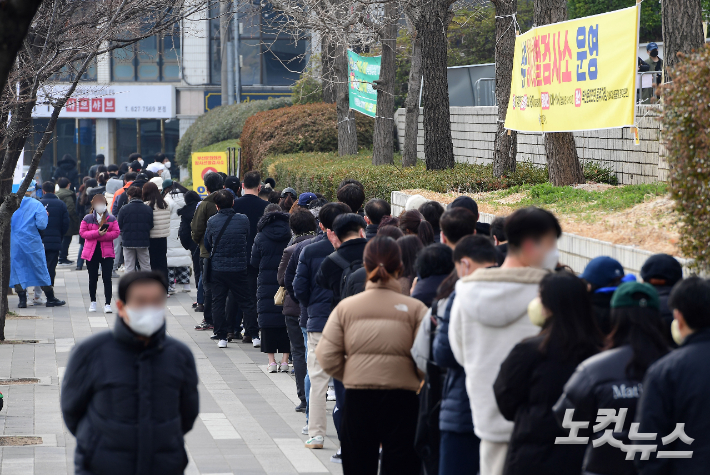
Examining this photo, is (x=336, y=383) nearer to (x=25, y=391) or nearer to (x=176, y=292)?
(x=25, y=391)

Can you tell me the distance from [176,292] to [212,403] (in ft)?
26.4

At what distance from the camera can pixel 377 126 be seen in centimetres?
1859

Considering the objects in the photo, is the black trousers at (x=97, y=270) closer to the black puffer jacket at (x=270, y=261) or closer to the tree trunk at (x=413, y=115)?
the black puffer jacket at (x=270, y=261)

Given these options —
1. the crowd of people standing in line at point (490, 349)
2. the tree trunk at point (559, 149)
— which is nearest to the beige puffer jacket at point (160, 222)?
the tree trunk at point (559, 149)

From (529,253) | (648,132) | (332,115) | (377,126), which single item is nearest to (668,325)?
(529,253)

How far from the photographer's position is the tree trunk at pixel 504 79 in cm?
1357

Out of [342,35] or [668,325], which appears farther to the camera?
[342,35]

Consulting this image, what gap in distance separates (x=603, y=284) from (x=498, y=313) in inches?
20.5

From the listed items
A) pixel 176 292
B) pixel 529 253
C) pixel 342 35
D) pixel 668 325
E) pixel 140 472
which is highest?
pixel 342 35

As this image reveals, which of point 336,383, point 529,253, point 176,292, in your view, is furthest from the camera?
point 176,292

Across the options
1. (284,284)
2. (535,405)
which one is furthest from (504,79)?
(535,405)

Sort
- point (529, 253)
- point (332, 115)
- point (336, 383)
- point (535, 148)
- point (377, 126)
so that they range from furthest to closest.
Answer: point (332, 115) < point (377, 126) < point (535, 148) < point (336, 383) < point (529, 253)

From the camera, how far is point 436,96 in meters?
15.5
